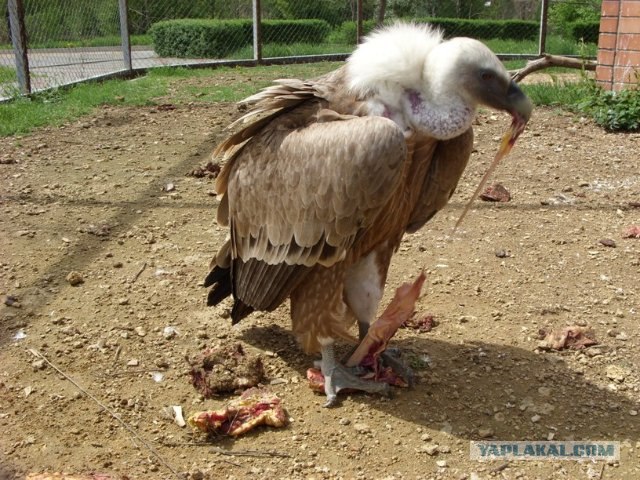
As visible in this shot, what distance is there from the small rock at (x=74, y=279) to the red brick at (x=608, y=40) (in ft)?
18.1

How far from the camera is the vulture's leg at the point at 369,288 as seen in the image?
298 centimetres

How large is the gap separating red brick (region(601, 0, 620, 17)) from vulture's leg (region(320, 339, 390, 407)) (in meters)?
5.39

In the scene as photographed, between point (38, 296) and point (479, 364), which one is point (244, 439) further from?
point (38, 296)

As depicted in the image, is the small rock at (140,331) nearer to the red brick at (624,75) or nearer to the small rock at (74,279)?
the small rock at (74,279)

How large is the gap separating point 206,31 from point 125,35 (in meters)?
4.77

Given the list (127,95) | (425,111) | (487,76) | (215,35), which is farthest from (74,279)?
(215,35)

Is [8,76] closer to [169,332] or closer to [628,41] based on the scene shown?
[169,332]

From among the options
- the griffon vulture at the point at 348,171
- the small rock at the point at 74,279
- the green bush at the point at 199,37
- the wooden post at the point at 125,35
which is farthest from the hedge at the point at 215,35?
the griffon vulture at the point at 348,171

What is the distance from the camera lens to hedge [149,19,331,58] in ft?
46.5

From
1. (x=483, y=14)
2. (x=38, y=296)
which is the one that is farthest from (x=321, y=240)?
(x=483, y=14)

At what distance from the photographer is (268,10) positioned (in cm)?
1612

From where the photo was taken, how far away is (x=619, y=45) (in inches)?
268

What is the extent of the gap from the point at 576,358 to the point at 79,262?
2.66 m

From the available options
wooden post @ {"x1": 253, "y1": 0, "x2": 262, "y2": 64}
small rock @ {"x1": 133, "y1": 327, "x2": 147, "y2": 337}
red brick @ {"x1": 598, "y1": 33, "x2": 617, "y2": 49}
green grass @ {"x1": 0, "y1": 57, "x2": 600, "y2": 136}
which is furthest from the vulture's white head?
wooden post @ {"x1": 253, "y1": 0, "x2": 262, "y2": 64}
